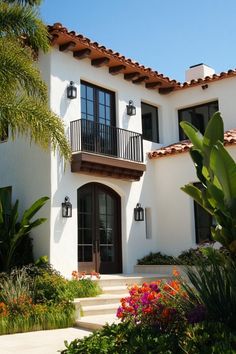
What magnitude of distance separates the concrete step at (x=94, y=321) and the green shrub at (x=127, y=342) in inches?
124

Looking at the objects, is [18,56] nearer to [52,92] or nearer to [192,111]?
[52,92]

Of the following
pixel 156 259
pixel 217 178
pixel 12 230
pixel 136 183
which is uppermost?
pixel 136 183

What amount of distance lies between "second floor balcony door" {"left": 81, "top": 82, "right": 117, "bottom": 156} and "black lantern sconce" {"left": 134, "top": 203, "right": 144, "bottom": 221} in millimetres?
2011

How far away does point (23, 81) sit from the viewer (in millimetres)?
10688

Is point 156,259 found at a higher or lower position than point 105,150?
lower

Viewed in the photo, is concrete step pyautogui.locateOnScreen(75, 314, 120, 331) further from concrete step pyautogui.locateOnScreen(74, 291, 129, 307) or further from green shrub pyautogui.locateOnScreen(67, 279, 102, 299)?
green shrub pyautogui.locateOnScreen(67, 279, 102, 299)

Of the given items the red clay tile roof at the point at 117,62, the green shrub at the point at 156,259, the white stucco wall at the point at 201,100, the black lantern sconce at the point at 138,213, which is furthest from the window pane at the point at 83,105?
the green shrub at the point at 156,259

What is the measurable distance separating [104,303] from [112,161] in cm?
462

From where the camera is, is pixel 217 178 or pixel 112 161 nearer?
pixel 217 178

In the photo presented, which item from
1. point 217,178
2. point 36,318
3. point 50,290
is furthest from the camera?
point 50,290

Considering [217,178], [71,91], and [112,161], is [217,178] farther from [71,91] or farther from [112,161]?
[71,91]

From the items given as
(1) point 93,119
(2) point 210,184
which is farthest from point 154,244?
(2) point 210,184

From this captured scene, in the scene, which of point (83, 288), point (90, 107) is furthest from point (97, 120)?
point (83, 288)

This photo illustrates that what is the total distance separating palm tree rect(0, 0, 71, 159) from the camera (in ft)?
33.6
